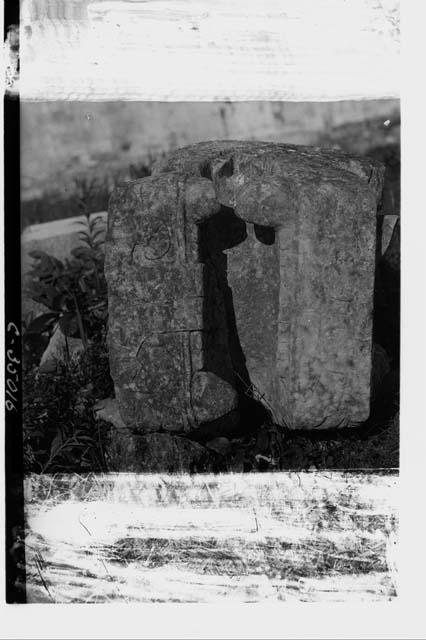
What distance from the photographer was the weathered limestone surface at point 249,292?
5.22m

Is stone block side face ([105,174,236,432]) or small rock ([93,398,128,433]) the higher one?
stone block side face ([105,174,236,432])

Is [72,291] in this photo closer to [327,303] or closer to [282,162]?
[282,162]

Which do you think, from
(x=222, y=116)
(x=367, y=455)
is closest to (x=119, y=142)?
(x=222, y=116)

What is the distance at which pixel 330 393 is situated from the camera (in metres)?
5.26

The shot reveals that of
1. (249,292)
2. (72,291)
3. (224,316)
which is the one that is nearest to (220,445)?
(224,316)

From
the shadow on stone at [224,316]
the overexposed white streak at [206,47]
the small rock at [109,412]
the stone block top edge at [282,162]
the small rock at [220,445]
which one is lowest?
the small rock at [220,445]

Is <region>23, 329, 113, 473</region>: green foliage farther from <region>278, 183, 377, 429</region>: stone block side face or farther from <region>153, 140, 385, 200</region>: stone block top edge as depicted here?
<region>153, 140, 385, 200</region>: stone block top edge

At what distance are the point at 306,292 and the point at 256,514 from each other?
3.48ft

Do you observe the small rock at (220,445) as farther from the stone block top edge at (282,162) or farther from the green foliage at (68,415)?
the stone block top edge at (282,162)

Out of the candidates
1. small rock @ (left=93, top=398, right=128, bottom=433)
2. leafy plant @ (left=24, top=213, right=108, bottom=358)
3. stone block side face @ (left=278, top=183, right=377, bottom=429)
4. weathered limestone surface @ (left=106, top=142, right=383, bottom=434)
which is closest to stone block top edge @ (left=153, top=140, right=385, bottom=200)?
weathered limestone surface @ (left=106, top=142, right=383, bottom=434)

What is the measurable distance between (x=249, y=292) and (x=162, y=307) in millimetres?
526

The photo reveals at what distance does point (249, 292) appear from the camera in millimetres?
5688

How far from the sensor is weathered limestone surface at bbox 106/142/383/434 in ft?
17.1

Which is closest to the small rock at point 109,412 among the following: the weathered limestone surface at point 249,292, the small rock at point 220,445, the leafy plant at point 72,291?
the weathered limestone surface at point 249,292
